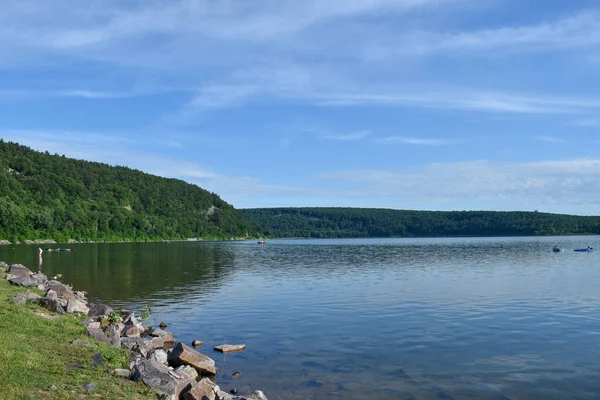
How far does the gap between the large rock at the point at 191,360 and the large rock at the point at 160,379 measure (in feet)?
9.20

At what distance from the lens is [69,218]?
18038 centimetres

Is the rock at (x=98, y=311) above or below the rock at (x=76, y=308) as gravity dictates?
below

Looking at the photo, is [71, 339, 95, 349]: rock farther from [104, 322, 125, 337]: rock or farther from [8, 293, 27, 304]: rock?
[8, 293, 27, 304]: rock

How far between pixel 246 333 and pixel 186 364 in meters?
8.99

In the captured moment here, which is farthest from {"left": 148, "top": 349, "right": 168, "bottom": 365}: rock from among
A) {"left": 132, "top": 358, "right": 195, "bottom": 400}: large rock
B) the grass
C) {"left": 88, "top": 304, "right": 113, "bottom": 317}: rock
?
{"left": 88, "top": 304, "right": 113, "bottom": 317}: rock

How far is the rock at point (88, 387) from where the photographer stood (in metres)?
14.1

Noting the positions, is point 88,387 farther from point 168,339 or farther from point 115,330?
point 168,339

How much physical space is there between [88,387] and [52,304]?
49.2ft

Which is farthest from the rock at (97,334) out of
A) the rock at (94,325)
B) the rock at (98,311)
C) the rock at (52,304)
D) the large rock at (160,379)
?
the rock at (98,311)

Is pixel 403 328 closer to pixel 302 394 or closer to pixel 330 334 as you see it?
pixel 330 334

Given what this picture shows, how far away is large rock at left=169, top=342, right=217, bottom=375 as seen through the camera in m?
19.6

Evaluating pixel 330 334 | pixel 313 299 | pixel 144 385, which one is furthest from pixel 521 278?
pixel 144 385

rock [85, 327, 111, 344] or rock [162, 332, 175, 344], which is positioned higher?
rock [85, 327, 111, 344]

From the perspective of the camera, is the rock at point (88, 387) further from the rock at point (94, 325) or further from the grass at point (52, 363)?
the rock at point (94, 325)
